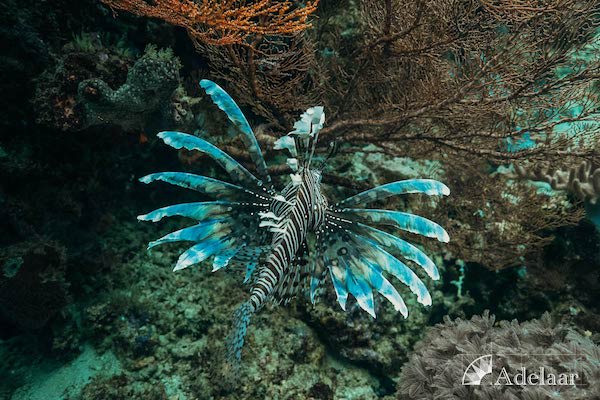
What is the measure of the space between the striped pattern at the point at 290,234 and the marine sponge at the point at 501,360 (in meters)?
1.35

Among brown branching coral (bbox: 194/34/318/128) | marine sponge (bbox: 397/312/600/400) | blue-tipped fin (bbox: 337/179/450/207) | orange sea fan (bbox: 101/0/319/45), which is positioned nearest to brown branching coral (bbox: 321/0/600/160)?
brown branching coral (bbox: 194/34/318/128)

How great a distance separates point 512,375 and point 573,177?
2.83 meters

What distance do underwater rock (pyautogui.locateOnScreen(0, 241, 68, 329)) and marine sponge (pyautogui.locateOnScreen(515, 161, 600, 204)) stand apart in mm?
4891

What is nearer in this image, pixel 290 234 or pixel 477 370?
pixel 290 234

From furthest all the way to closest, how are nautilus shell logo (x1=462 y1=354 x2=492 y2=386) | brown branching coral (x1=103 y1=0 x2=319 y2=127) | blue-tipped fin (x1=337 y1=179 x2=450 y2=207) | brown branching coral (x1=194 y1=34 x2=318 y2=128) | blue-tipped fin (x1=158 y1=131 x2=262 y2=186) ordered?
brown branching coral (x1=194 y1=34 x2=318 y2=128), brown branching coral (x1=103 y1=0 x2=319 y2=127), nautilus shell logo (x1=462 y1=354 x2=492 y2=386), blue-tipped fin (x1=158 y1=131 x2=262 y2=186), blue-tipped fin (x1=337 y1=179 x2=450 y2=207)

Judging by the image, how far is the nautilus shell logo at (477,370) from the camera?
2.56 meters

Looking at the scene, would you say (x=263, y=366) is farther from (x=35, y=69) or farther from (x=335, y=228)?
(x=35, y=69)

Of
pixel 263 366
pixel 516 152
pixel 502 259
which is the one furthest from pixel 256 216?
pixel 502 259

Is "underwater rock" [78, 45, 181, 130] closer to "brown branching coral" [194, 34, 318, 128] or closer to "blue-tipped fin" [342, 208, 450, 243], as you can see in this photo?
"brown branching coral" [194, 34, 318, 128]

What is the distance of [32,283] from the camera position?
3281mm

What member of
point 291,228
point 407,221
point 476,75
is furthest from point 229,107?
point 476,75

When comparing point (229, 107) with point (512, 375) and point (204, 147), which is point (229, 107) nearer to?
point (204, 147)

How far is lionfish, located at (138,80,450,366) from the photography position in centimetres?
220

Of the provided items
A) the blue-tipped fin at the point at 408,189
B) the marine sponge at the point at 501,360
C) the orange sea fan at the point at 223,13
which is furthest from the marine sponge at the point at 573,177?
the orange sea fan at the point at 223,13
